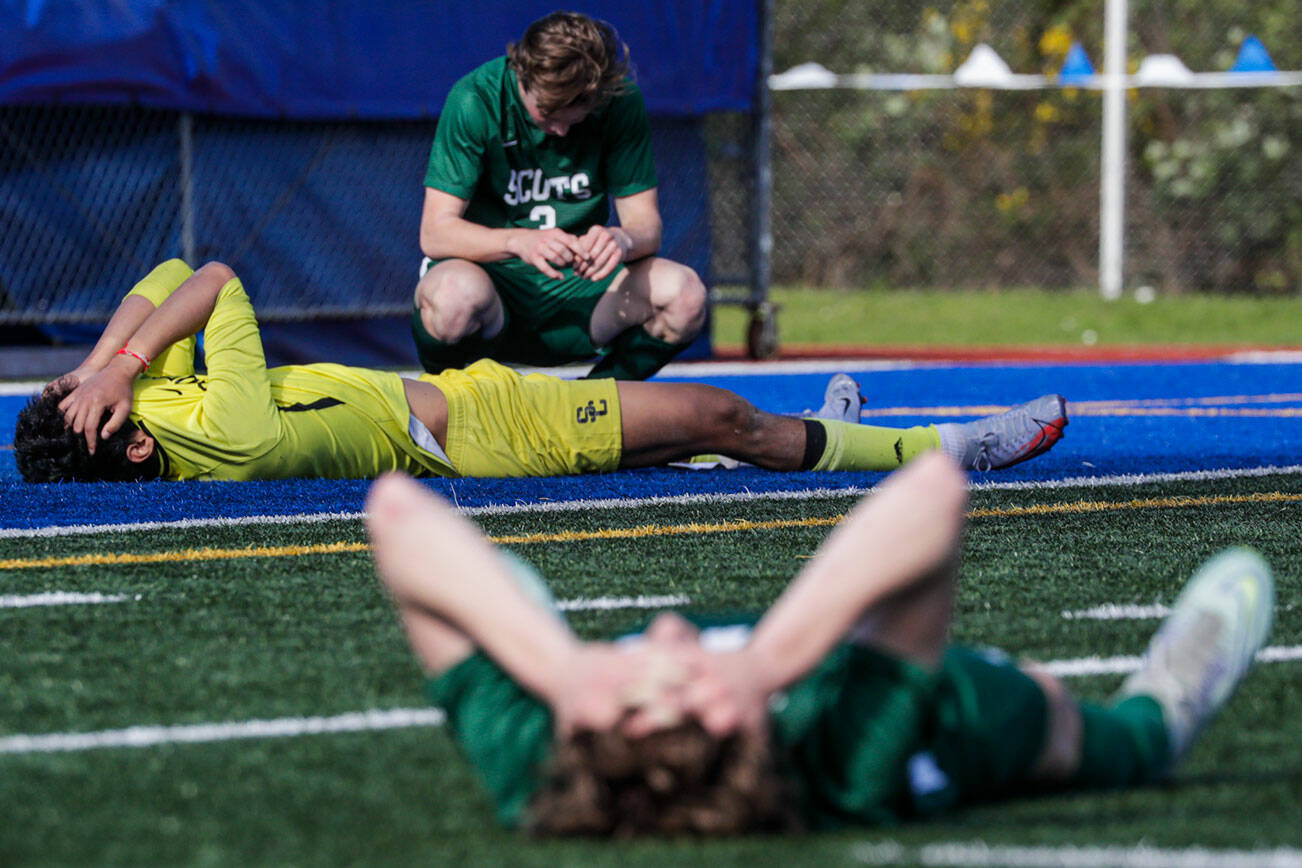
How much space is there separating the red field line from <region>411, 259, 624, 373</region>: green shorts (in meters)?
5.14

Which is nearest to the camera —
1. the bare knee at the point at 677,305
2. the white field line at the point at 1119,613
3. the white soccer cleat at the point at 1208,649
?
the white soccer cleat at the point at 1208,649

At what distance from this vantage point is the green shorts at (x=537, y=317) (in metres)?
7.12

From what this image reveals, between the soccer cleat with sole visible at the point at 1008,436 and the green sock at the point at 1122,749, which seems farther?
the soccer cleat with sole visible at the point at 1008,436

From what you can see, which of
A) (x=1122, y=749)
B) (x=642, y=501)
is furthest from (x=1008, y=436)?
(x=1122, y=749)

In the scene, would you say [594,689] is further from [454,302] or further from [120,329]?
[454,302]

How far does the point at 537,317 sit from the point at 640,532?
2.29 metres

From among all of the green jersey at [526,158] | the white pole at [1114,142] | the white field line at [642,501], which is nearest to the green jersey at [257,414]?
the white field line at [642,501]

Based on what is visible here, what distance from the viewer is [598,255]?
21.8 feet

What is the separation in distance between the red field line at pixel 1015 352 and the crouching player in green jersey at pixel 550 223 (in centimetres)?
518

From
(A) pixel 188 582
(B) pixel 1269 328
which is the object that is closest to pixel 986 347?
(B) pixel 1269 328

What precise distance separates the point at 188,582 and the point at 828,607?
2.39 metres

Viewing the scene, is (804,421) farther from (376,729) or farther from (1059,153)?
(1059,153)

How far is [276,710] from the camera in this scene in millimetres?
3250

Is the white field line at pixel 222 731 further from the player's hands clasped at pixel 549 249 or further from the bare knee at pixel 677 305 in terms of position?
the bare knee at pixel 677 305
